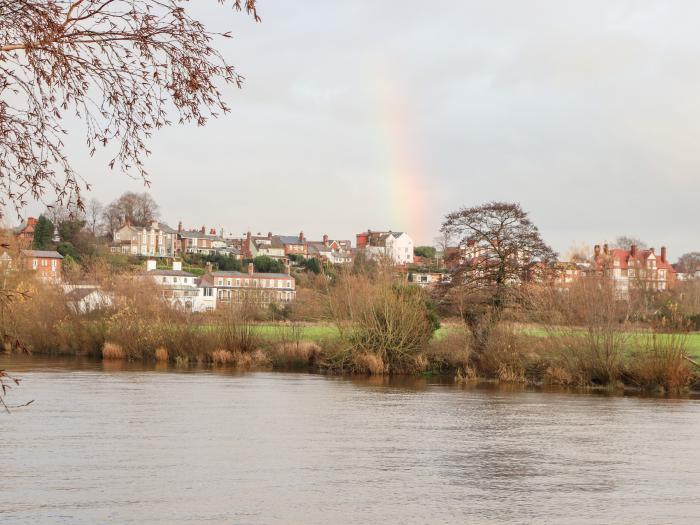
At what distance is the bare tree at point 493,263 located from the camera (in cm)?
4509

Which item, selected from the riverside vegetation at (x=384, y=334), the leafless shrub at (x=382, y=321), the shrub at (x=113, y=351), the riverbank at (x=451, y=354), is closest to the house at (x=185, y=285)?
the riverside vegetation at (x=384, y=334)

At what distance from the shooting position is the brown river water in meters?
15.7

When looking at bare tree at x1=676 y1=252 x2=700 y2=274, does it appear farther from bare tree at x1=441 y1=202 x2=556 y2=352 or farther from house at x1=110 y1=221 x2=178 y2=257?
bare tree at x1=441 y1=202 x2=556 y2=352

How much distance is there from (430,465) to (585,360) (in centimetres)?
2293

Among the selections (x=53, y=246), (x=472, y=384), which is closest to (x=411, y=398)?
(x=472, y=384)

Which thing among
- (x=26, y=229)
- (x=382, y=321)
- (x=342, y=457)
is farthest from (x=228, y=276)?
(x=26, y=229)

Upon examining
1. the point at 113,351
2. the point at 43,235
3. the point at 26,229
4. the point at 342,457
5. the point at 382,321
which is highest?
the point at 43,235

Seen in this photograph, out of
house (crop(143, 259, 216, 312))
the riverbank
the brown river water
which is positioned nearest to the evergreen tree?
house (crop(143, 259, 216, 312))

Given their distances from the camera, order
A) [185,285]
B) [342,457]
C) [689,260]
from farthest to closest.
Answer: [689,260]
[185,285]
[342,457]

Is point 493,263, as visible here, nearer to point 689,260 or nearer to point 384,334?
point 384,334

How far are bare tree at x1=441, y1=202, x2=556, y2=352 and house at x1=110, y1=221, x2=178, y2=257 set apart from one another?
129 m

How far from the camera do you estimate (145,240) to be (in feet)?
587

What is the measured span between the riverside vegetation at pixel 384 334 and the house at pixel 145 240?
10918cm

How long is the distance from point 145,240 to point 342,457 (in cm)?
16306
